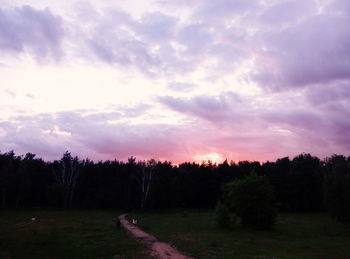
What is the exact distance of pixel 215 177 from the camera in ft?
427

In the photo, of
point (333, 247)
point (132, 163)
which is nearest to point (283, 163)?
point (132, 163)

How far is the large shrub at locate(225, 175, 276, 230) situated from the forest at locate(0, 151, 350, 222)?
54904 millimetres

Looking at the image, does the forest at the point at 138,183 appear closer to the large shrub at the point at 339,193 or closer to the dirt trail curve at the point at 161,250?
Answer: the large shrub at the point at 339,193

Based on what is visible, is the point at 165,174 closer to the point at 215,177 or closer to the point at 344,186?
the point at 215,177

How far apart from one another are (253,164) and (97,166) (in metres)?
53.6

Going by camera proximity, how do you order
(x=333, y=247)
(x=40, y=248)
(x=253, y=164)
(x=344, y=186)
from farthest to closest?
(x=253, y=164), (x=344, y=186), (x=333, y=247), (x=40, y=248)

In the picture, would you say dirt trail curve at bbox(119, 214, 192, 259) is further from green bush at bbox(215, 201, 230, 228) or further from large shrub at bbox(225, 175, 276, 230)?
large shrub at bbox(225, 175, 276, 230)

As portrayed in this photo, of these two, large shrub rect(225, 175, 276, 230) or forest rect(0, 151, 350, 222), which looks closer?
large shrub rect(225, 175, 276, 230)

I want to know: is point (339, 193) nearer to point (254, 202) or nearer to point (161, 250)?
point (254, 202)

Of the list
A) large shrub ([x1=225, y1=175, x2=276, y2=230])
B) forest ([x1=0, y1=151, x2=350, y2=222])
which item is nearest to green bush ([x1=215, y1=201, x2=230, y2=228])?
large shrub ([x1=225, y1=175, x2=276, y2=230])

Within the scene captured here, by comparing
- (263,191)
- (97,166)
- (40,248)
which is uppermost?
(97,166)

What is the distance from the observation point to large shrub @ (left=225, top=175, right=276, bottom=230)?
6041cm

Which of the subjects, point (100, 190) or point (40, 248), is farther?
point (100, 190)

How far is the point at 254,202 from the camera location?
61.4 meters
